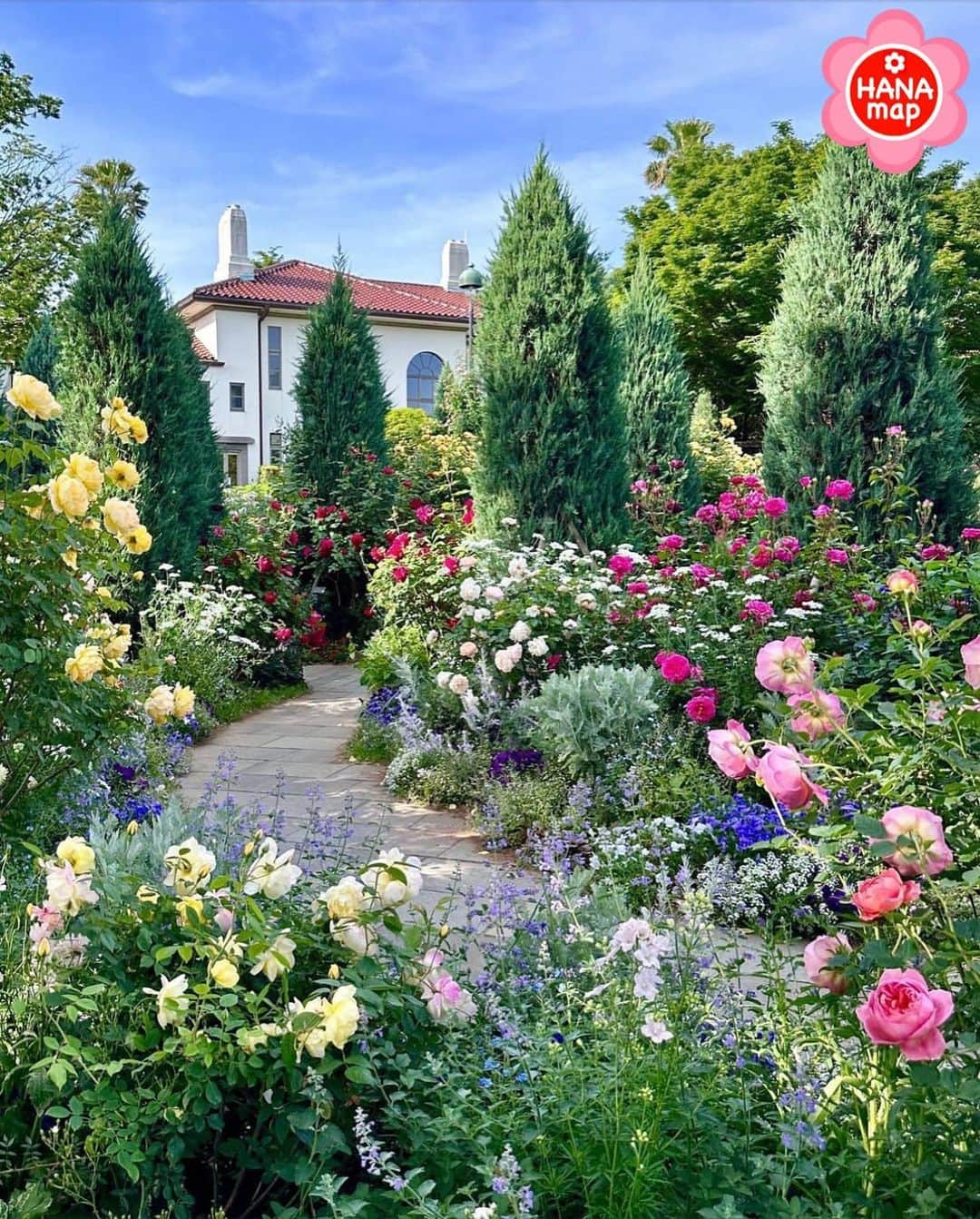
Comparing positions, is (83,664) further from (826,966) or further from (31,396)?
(826,966)

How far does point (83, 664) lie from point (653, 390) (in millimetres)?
10000

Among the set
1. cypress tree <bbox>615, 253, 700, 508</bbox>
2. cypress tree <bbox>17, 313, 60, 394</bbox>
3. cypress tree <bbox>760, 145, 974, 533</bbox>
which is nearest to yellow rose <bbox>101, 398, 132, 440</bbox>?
cypress tree <bbox>760, 145, 974, 533</bbox>

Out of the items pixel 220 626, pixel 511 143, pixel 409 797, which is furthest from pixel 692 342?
pixel 409 797

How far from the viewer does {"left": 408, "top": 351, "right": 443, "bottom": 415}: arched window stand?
92.5 ft

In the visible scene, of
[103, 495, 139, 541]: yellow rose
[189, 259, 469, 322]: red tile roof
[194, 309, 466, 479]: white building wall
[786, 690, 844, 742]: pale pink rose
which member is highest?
[189, 259, 469, 322]: red tile roof

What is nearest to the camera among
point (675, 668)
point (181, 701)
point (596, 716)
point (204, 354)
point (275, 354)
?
point (181, 701)

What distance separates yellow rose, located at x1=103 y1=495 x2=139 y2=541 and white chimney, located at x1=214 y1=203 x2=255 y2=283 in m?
26.4

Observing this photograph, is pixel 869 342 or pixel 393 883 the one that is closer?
pixel 393 883

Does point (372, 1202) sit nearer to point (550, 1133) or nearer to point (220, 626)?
point (550, 1133)

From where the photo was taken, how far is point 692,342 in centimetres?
2294

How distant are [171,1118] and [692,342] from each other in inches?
911

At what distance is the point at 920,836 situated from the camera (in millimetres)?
1421

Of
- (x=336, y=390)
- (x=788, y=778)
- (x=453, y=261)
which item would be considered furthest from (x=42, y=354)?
(x=453, y=261)

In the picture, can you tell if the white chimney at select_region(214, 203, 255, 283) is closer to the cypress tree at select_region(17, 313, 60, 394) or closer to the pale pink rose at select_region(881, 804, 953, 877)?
the cypress tree at select_region(17, 313, 60, 394)
